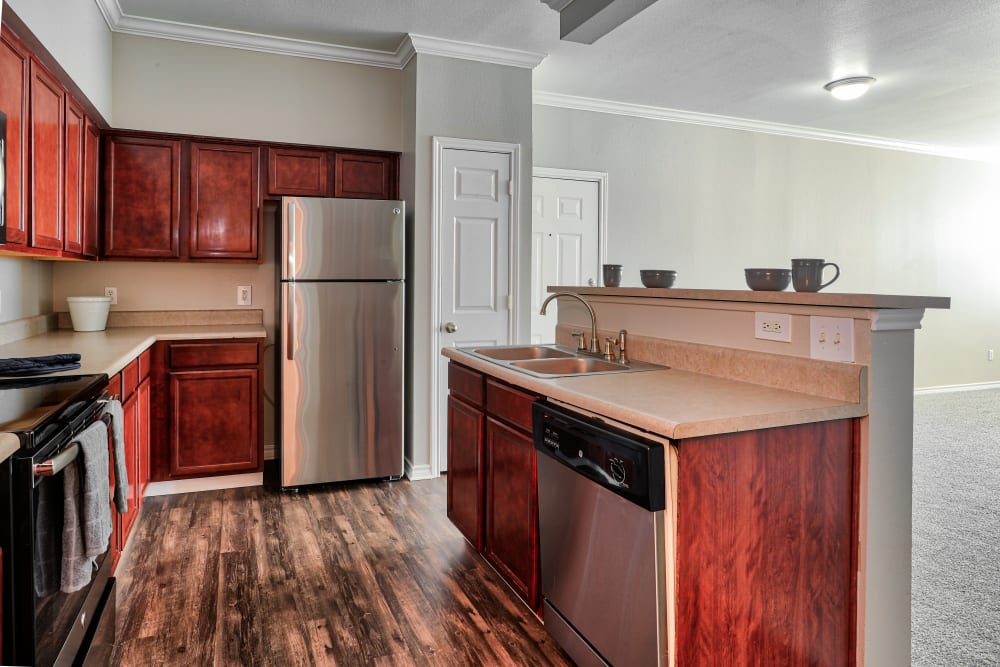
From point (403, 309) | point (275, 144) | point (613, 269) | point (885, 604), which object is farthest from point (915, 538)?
point (275, 144)

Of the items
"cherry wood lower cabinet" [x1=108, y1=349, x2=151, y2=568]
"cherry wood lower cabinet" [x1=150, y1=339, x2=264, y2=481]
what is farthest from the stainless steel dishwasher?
"cherry wood lower cabinet" [x1=150, y1=339, x2=264, y2=481]

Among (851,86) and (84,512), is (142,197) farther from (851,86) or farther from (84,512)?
(851,86)

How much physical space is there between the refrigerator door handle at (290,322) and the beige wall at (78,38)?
4.26ft

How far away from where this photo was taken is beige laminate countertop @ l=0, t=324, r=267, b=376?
96.7 inches

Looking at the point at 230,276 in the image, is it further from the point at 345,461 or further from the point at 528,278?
the point at 528,278

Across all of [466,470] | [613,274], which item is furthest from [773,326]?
[466,470]

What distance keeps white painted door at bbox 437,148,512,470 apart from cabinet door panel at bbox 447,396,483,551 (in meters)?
1.14

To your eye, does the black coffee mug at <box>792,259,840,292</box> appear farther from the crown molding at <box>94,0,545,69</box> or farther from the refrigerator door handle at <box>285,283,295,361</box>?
the crown molding at <box>94,0,545,69</box>

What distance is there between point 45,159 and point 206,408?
146 centimetres

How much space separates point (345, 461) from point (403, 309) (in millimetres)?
931

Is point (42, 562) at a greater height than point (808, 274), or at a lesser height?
lesser

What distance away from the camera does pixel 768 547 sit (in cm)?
164

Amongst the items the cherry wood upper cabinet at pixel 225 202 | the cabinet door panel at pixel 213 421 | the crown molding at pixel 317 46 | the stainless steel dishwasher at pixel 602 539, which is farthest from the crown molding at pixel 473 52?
the stainless steel dishwasher at pixel 602 539

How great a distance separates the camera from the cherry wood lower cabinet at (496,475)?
2209 mm
